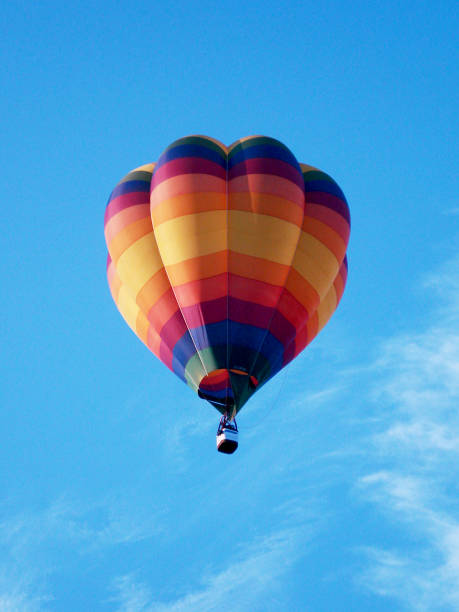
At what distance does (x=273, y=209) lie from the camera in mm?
23500

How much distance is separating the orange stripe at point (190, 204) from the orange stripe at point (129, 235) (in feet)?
1.95

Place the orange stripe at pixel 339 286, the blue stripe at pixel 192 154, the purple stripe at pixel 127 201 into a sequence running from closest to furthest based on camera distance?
the blue stripe at pixel 192 154 < the purple stripe at pixel 127 201 < the orange stripe at pixel 339 286

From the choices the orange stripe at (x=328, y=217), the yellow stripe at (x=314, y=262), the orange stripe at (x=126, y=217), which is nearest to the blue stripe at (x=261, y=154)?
the orange stripe at (x=328, y=217)

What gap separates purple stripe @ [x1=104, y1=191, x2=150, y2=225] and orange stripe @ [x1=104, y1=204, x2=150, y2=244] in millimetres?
94

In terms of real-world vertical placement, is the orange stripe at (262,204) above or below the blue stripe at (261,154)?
below

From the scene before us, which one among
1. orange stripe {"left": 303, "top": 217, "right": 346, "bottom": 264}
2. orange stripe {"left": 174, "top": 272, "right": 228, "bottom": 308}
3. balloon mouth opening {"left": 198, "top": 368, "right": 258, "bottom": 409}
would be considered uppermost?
orange stripe {"left": 303, "top": 217, "right": 346, "bottom": 264}

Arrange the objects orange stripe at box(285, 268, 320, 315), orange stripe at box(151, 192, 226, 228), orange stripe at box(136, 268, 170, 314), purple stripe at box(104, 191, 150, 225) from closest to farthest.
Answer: orange stripe at box(151, 192, 226, 228)
orange stripe at box(285, 268, 320, 315)
orange stripe at box(136, 268, 170, 314)
purple stripe at box(104, 191, 150, 225)

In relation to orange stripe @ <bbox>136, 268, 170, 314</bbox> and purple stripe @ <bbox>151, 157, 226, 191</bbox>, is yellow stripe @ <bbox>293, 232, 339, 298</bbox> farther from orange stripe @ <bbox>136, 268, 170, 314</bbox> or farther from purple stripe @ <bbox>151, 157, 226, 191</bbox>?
orange stripe @ <bbox>136, 268, 170, 314</bbox>

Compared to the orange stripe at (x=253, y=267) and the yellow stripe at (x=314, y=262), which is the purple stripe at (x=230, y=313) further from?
the yellow stripe at (x=314, y=262)

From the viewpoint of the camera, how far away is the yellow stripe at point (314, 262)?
23.8 meters

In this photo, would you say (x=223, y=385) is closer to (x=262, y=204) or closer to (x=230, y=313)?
(x=230, y=313)

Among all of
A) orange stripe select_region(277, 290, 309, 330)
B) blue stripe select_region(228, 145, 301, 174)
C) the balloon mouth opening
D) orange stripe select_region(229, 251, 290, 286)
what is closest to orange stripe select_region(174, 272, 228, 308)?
orange stripe select_region(229, 251, 290, 286)

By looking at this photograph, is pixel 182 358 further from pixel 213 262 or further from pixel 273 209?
pixel 273 209

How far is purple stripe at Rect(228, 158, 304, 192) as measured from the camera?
23.9 m
